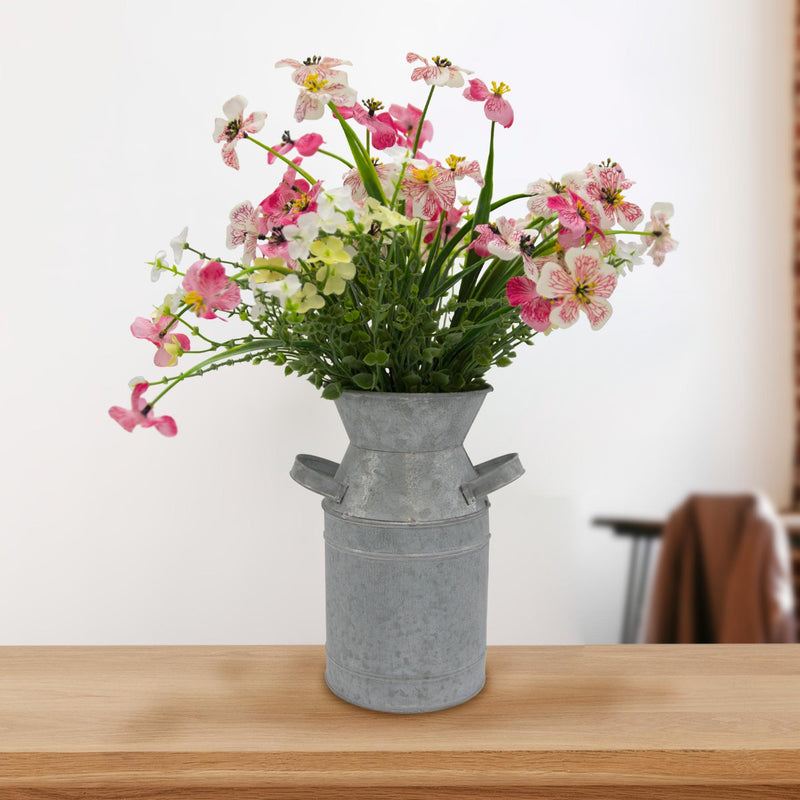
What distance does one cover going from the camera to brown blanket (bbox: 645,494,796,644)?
1229 mm

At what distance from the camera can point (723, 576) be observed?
1250 millimetres

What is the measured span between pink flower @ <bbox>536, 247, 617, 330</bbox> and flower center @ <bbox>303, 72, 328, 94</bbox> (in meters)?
0.27

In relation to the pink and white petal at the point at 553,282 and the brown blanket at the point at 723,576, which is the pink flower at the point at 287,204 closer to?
the pink and white petal at the point at 553,282

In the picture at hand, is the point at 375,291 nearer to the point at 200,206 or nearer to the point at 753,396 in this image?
the point at 200,206

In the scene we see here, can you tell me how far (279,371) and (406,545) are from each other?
0.44 metres

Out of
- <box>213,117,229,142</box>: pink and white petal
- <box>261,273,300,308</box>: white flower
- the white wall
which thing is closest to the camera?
<box>261,273,300,308</box>: white flower

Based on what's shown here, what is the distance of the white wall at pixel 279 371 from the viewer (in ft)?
3.80

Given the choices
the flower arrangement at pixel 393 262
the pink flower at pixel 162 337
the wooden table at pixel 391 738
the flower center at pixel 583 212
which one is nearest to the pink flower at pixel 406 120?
the flower arrangement at pixel 393 262

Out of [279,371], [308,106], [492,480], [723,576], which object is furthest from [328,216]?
[723,576]

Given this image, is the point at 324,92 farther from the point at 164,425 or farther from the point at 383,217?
the point at 164,425

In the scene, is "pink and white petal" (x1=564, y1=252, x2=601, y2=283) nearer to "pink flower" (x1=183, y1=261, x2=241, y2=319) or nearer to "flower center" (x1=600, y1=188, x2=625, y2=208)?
"flower center" (x1=600, y1=188, x2=625, y2=208)

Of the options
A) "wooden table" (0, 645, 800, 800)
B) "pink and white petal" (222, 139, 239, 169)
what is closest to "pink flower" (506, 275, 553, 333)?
"pink and white petal" (222, 139, 239, 169)

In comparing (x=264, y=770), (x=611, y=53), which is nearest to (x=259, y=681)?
(x=264, y=770)

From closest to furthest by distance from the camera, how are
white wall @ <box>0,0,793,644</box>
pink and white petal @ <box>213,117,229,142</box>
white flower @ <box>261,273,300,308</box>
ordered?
1. white flower @ <box>261,273,300,308</box>
2. pink and white petal @ <box>213,117,229,142</box>
3. white wall @ <box>0,0,793,644</box>
